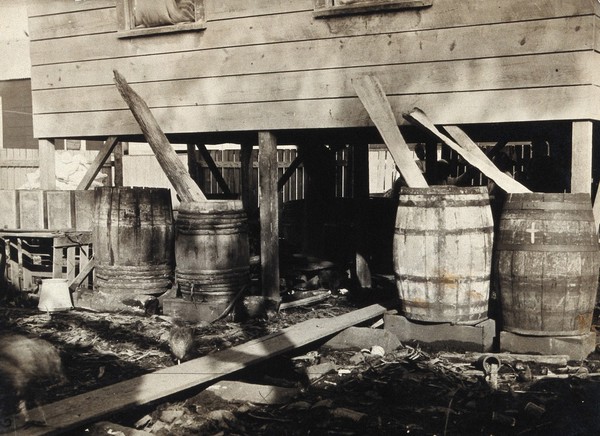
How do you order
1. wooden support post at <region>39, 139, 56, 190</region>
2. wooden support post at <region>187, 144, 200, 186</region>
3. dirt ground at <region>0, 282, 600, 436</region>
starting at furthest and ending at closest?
wooden support post at <region>187, 144, 200, 186</region>
wooden support post at <region>39, 139, 56, 190</region>
dirt ground at <region>0, 282, 600, 436</region>

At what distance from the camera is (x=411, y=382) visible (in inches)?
206

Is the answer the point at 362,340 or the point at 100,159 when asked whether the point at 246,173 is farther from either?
the point at 362,340

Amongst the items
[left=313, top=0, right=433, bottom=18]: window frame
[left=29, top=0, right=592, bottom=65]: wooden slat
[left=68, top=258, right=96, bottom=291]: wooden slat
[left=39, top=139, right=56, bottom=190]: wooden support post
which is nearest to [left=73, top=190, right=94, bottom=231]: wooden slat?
[left=68, top=258, right=96, bottom=291]: wooden slat

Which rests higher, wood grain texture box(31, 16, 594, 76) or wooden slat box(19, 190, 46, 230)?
wood grain texture box(31, 16, 594, 76)

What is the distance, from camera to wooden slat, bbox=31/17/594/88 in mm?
6625

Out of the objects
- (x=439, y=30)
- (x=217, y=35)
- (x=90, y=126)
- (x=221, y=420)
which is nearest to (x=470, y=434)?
(x=221, y=420)

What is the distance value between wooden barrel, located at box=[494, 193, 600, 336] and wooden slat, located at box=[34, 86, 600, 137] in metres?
1.03

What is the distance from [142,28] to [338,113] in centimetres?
277

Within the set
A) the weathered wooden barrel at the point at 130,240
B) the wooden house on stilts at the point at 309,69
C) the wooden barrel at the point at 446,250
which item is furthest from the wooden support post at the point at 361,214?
the wooden barrel at the point at 446,250

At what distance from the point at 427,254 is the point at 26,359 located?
126 inches

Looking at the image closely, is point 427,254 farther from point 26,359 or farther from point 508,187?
point 26,359

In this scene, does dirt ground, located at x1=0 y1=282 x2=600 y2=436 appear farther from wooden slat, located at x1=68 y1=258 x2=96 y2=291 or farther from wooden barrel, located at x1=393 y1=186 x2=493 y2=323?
wooden slat, located at x1=68 y1=258 x2=96 y2=291

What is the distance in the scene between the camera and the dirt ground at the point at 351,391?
4328 millimetres

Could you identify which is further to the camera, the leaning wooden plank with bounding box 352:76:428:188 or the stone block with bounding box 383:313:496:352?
the leaning wooden plank with bounding box 352:76:428:188
